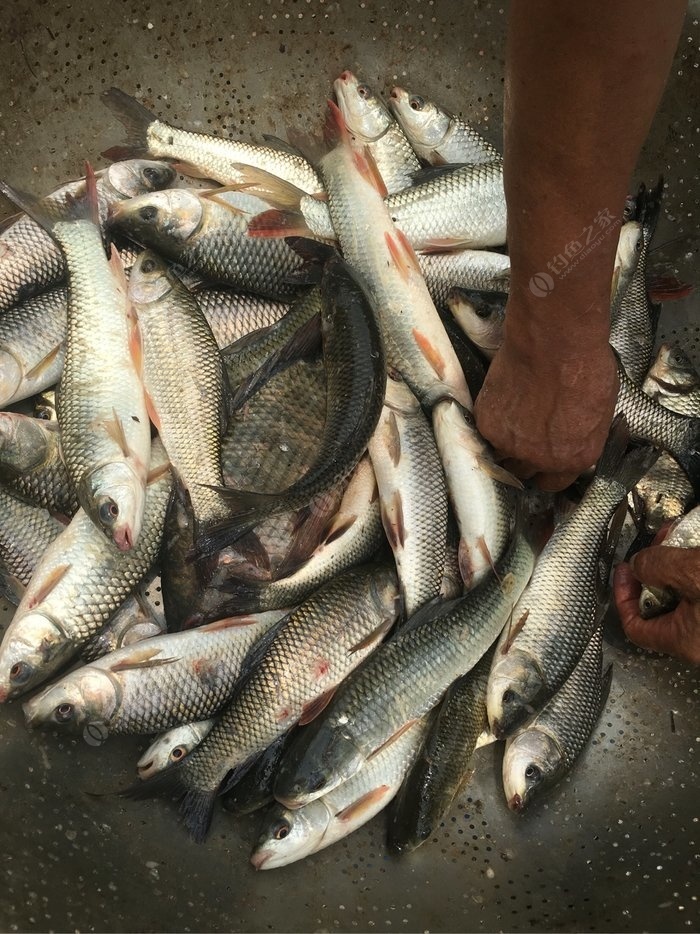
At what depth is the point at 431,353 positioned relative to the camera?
2.05 meters

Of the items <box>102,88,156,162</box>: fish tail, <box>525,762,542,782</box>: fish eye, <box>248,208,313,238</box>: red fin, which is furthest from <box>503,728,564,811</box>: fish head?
<box>102,88,156,162</box>: fish tail

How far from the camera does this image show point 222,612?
2043 millimetres

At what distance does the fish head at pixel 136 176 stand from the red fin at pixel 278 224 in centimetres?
38

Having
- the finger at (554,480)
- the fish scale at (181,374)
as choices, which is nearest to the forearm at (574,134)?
the finger at (554,480)

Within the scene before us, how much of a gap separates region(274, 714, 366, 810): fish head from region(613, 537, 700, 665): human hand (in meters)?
0.88

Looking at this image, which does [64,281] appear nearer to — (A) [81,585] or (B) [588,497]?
(A) [81,585]

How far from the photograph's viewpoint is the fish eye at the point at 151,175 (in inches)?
89.0

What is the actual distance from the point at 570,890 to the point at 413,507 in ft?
3.75

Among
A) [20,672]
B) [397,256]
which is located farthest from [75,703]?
[397,256]

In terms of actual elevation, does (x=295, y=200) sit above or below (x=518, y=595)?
above

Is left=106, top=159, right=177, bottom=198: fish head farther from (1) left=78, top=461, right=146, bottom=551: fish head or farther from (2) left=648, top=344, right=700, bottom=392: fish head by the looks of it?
(2) left=648, top=344, right=700, bottom=392: fish head

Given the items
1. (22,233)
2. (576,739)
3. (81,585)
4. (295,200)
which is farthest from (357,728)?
(22,233)

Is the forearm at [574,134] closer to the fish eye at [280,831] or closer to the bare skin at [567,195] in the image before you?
the bare skin at [567,195]

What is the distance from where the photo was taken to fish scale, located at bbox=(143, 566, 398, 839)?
1.93m
